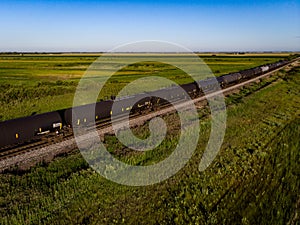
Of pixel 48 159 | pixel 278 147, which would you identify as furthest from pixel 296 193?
pixel 48 159

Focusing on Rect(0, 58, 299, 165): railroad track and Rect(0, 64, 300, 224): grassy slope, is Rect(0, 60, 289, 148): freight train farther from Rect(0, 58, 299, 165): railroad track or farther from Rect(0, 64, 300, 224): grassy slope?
Rect(0, 64, 300, 224): grassy slope

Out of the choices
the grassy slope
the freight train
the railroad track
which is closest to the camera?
the grassy slope

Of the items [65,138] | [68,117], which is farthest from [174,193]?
[68,117]

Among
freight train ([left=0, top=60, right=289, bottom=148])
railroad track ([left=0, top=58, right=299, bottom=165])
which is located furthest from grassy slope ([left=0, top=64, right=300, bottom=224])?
freight train ([left=0, top=60, right=289, bottom=148])

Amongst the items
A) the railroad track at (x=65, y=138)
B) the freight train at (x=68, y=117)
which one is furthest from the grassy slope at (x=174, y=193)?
the freight train at (x=68, y=117)

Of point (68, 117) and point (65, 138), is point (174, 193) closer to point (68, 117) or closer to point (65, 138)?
point (65, 138)

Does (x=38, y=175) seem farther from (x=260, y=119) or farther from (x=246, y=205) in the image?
(x=260, y=119)

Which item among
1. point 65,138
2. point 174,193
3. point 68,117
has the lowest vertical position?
point 174,193

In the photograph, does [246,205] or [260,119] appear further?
[260,119]
